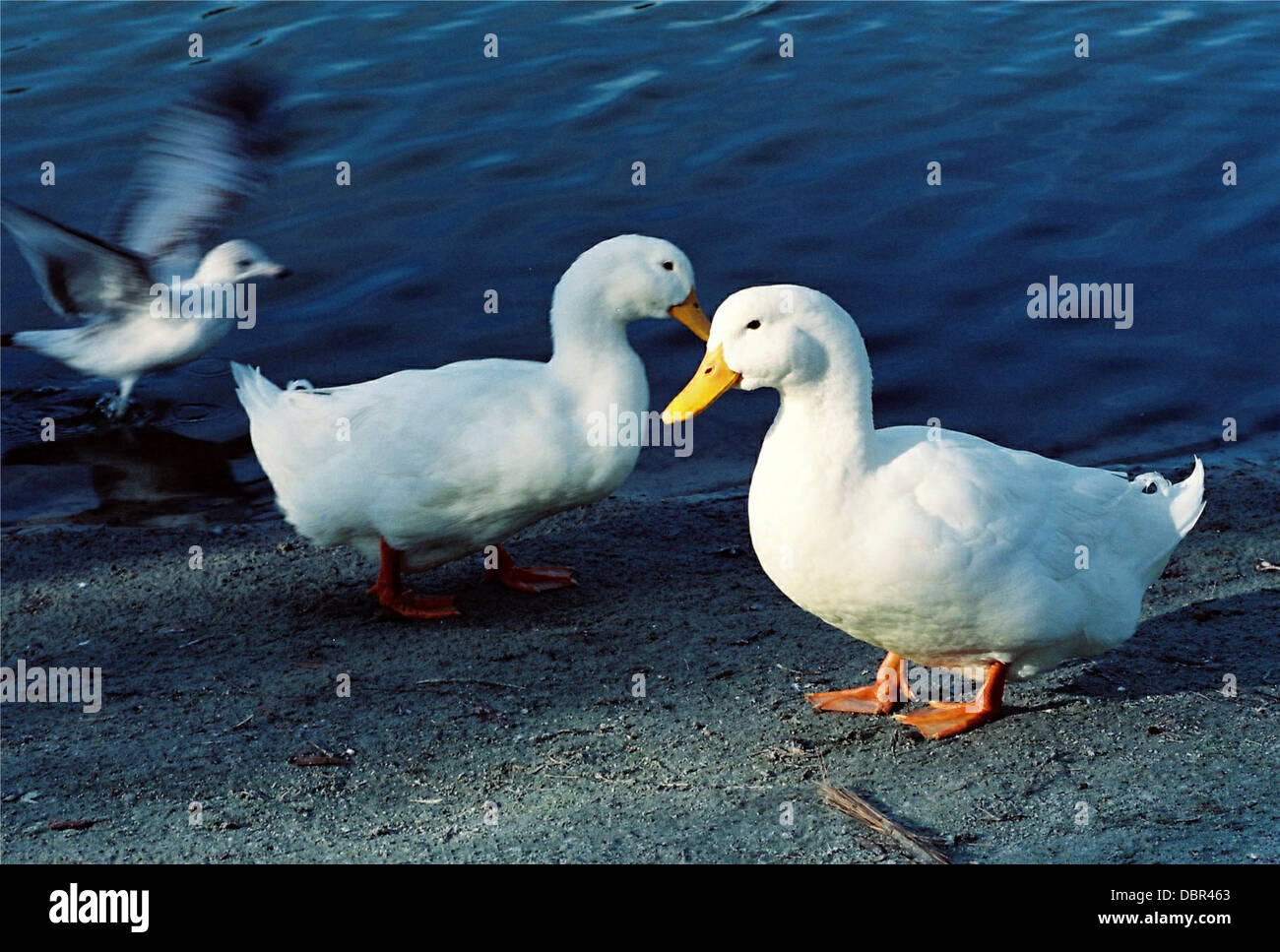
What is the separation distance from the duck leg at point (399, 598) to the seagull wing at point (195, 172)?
3.19 meters

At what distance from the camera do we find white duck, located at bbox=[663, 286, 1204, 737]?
14.1 feet

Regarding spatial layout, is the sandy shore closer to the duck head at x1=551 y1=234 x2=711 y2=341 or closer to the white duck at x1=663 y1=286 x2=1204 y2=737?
the white duck at x1=663 y1=286 x2=1204 y2=737

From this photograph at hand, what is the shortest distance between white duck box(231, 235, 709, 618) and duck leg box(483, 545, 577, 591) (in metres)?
0.28

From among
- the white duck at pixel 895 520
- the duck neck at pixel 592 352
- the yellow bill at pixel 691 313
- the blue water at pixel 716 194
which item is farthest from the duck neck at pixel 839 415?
the blue water at pixel 716 194

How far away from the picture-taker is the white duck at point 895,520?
4301 millimetres

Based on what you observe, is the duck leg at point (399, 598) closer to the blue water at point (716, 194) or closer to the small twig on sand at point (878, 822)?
the blue water at point (716, 194)

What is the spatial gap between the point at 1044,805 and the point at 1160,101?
397 inches

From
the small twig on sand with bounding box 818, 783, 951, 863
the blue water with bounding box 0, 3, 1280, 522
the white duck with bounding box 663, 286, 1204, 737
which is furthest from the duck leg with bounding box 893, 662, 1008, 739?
the blue water with bounding box 0, 3, 1280, 522

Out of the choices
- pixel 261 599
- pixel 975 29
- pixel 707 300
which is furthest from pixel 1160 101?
pixel 261 599

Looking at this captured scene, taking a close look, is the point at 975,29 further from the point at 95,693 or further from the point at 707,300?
the point at 95,693

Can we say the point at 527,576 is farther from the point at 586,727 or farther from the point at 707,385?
the point at 707,385

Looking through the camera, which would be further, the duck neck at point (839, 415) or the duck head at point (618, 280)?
the duck head at point (618, 280)

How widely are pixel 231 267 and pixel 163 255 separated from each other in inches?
16.9

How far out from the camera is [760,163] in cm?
1159
